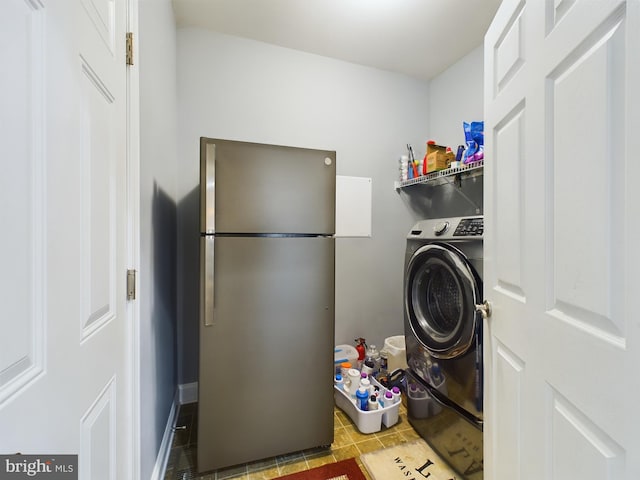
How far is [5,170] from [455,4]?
236 cm

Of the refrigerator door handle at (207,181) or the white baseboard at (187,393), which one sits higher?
the refrigerator door handle at (207,181)

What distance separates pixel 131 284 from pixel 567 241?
51.5 inches

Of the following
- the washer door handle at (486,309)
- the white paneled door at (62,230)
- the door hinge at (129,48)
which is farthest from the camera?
the washer door handle at (486,309)

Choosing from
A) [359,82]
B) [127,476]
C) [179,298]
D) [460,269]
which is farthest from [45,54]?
[359,82]

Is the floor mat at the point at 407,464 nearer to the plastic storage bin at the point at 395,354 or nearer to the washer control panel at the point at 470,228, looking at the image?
the plastic storage bin at the point at 395,354

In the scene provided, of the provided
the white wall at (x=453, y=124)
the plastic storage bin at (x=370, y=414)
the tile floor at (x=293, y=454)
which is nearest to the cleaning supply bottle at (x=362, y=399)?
the plastic storage bin at (x=370, y=414)

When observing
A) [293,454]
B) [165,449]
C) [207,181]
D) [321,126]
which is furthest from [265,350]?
[321,126]

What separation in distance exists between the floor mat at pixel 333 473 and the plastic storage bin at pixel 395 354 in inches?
32.9

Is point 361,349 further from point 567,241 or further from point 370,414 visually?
point 567,241

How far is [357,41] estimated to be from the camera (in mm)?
Result: 2100

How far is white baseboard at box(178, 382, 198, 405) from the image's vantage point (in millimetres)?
2012

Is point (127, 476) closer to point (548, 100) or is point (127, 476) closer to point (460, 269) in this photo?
point (460, 269)

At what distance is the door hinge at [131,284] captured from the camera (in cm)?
96

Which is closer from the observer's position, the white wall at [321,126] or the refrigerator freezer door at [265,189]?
the refrigerator freezer door at [265,189]
